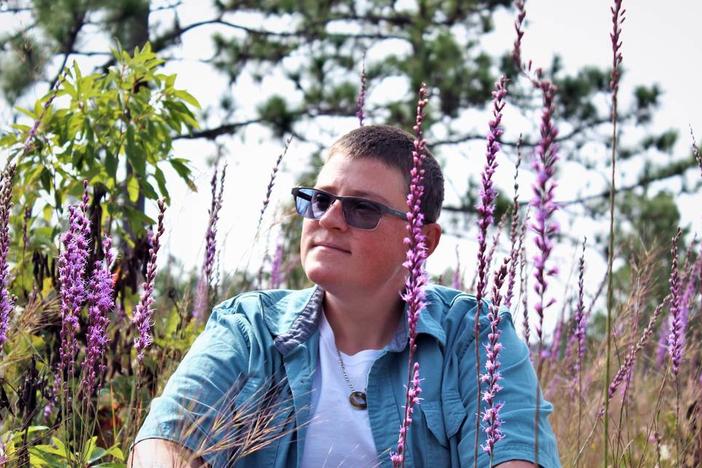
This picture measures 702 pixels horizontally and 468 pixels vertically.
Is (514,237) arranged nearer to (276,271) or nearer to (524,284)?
(524,284)

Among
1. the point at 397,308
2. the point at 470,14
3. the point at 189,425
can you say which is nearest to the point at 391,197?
the point at 397,308

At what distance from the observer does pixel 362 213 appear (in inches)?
107

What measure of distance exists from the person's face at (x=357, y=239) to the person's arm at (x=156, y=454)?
63 cm

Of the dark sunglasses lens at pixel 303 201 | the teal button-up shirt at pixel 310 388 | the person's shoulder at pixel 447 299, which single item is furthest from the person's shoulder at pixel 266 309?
the person's shoulder at pixel 447 299

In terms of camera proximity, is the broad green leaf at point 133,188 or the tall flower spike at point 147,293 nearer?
the tall flower spike at point 147,293

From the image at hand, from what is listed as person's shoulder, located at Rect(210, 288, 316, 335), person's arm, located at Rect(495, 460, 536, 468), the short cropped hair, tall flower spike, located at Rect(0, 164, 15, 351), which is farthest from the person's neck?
tall flower spike, located at Rect(0, 164, 15, 351)

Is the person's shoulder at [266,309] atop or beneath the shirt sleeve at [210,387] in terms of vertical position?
atop

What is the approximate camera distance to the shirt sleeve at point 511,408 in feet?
7.56

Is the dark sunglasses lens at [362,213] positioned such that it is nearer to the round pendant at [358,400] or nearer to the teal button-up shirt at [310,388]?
the teal button-up shirt at [310,388]

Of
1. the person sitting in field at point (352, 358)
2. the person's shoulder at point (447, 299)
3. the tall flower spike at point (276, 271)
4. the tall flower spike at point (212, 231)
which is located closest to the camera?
the person sitting in field at point (352, 358)

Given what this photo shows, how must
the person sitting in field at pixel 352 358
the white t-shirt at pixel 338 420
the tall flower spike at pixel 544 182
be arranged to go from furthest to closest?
the white t-shirt at pixel 338 420, the person sitting in field at pixel 352 358, the tall flower spike at pixel 544 182

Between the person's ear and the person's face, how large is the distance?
204 mm

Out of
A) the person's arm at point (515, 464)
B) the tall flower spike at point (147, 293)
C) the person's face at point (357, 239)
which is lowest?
the person's arm at point (515, 464)

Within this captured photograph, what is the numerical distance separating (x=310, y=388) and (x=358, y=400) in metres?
0.14
